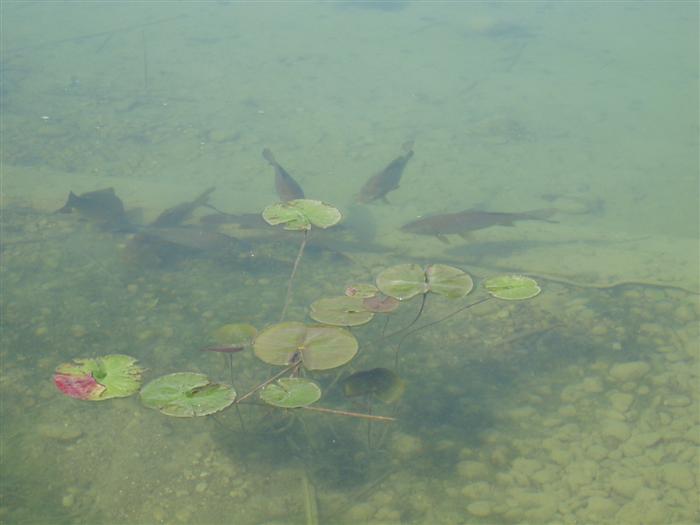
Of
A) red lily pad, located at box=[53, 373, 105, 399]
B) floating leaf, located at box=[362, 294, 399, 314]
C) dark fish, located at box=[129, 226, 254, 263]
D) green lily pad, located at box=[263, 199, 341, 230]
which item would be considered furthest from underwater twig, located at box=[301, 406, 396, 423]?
dark fish, located at box=[129, 226, 254, 263]

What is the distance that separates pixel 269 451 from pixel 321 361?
311 mm

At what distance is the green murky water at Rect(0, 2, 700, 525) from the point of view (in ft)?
6.10

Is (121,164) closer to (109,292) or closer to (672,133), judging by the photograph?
(109,292)

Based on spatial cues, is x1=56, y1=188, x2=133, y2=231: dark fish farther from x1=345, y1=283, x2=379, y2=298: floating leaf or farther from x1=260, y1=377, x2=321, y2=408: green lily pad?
x1=260, y1=377, x2=321, y2=408: green lily pad

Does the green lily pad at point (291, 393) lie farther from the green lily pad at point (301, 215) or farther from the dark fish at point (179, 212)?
the dark fish at point (179, 212)

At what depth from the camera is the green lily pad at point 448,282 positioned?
220cm

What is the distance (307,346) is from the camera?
2000mm

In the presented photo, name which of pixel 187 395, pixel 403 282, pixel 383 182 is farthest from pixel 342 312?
pixel 383 182

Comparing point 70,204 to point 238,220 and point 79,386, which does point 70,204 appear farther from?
point 79,386

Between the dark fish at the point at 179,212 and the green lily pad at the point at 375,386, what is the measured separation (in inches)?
71.4

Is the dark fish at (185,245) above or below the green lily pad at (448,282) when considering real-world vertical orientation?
below

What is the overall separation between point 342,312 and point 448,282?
1.28ft

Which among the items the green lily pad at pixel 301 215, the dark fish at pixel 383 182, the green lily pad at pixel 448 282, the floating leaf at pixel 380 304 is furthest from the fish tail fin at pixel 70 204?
the green lily pad at pixel 448 282

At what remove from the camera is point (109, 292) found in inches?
107
